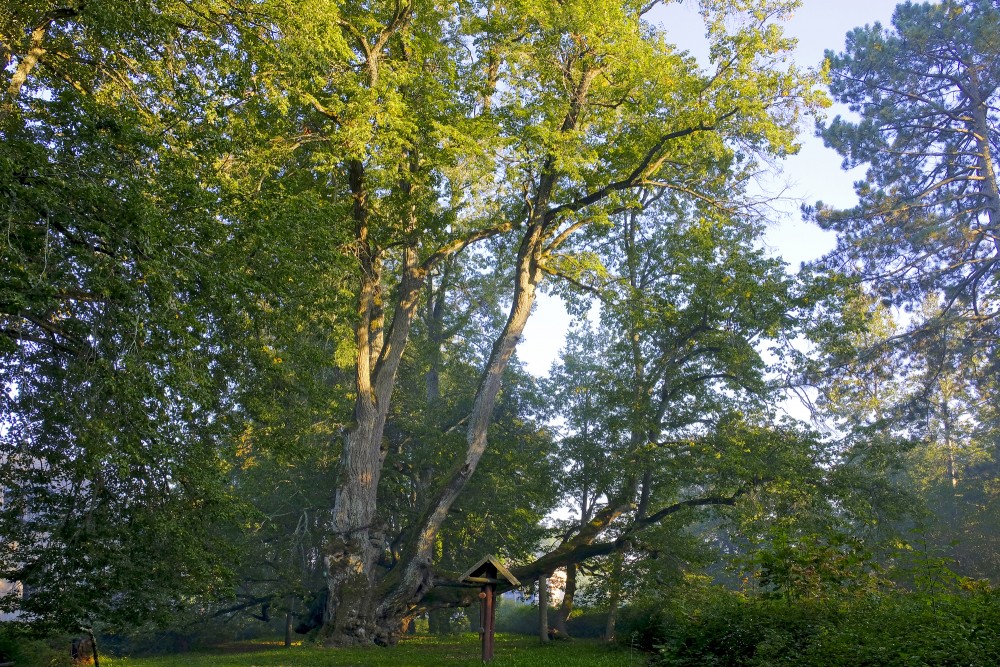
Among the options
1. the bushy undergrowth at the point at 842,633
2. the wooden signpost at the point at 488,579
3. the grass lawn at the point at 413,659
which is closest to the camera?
the bushy undergrowth at the point at 842,633

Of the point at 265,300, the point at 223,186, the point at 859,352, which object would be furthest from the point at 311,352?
the point at 859,352

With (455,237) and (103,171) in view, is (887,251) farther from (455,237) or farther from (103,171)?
(103,171)

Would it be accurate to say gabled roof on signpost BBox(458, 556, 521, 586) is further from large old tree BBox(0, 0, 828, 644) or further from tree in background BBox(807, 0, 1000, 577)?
tree in background BBox(807, 0, 1000, 577)

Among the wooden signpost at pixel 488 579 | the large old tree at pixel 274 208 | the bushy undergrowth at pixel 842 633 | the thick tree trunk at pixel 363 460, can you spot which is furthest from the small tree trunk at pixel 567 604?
the bushy undergrowth at pixel 842 633

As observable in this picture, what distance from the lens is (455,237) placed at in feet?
66.3

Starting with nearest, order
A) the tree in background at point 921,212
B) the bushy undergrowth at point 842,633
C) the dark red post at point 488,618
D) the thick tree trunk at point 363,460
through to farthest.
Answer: the bushy undergrowth at point 842,633 < the dark red post at point 488,618 < the thick tree trunk at point 363,460 < the tree in background at point 921,212

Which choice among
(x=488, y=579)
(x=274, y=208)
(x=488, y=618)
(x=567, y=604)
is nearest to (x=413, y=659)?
(x=488, y=618)

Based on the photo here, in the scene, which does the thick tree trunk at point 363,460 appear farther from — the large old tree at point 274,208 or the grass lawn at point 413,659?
the grass lawn at point 413,659

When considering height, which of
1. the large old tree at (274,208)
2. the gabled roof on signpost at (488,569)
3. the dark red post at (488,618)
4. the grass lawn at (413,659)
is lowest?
the grass lawn at (413,659)

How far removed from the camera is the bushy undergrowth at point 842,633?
7.13m

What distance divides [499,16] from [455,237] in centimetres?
560

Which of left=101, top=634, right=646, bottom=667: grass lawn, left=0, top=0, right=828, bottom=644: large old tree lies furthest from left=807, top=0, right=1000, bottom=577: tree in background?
left=101, top=634, right=646, bottom=667: grass lawn

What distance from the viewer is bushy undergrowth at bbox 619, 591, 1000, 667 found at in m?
7.13

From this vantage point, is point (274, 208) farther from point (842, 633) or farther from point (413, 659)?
point (842, 633)
